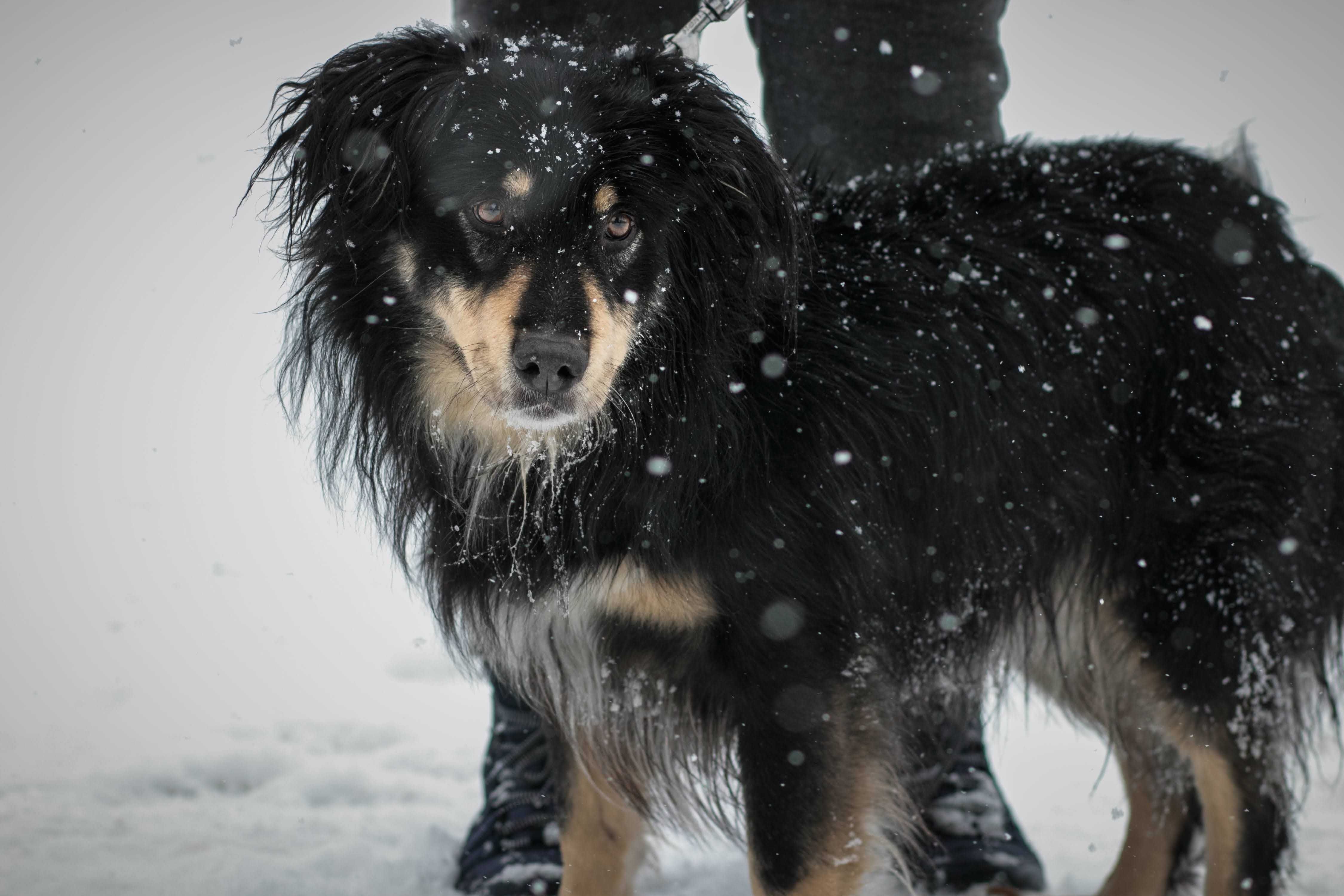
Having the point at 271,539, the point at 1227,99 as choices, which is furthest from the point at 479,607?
the point at 1227,99

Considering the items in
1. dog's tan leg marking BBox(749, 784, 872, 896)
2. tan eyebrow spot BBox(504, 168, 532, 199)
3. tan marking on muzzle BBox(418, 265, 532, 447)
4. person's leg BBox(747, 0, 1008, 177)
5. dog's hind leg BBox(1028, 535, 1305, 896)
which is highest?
person's leg BBox(747, 0, 1008, 177)

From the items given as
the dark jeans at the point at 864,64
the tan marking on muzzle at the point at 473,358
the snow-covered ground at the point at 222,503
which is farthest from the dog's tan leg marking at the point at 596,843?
the dark jeans at the point at 864,64

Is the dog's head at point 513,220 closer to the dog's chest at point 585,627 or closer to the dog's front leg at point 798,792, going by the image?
the dog's chest at point 585,627

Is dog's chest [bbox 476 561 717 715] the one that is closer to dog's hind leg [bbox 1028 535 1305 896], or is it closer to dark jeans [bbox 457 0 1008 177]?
dog's hind leg [bbox 1028 535 1305 896]

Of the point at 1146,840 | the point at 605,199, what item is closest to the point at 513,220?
the point at 605,199

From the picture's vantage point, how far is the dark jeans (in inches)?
114

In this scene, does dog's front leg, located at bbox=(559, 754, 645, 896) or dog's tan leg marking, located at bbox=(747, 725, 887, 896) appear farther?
dog's front leg, located at bbox=(559, 754, 645, 896)

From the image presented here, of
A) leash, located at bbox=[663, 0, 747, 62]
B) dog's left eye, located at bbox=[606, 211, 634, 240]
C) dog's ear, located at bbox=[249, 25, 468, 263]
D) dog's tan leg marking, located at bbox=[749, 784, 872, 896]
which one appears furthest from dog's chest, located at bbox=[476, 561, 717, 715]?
leash, located at bbox=[663, 0, 747, 62]

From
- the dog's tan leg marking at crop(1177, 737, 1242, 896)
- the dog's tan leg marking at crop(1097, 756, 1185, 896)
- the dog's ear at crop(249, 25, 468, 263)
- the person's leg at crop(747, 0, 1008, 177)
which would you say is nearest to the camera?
the dog's ear at crop(249, 25, 468, 263)

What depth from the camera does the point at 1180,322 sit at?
8.29 ft

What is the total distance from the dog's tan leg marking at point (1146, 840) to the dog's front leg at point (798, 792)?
44.2 inches

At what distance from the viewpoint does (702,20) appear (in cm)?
262

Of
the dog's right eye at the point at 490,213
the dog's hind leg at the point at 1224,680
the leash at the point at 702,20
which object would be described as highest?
the leash at the point at 702,20

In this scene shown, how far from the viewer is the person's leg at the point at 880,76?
9.81ft
